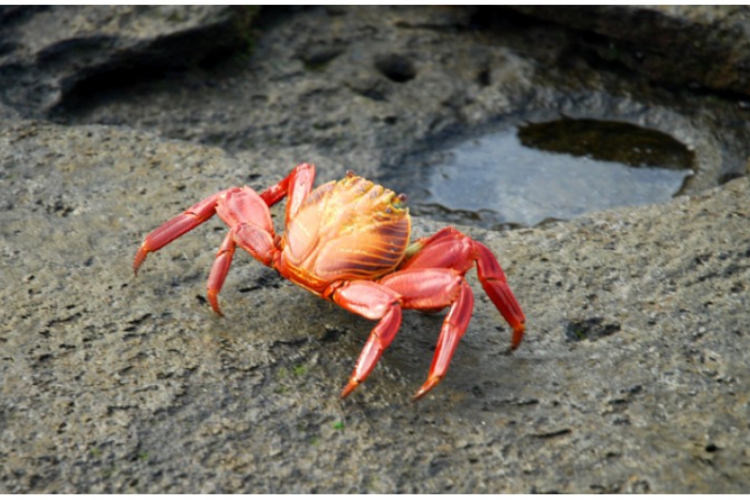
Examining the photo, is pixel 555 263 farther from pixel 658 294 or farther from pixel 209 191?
pixel 209 191

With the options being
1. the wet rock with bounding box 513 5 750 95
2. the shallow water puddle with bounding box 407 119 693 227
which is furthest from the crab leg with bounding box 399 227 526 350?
the wet rock with bounding box 513 5 750 95

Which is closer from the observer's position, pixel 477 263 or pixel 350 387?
pixel 350 387

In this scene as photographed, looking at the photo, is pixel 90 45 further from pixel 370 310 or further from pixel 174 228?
pixel 370 310

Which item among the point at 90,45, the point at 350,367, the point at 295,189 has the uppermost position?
the point at 295,189

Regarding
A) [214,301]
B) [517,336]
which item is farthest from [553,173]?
[214,301]

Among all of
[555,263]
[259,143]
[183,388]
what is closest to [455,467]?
[183,388]

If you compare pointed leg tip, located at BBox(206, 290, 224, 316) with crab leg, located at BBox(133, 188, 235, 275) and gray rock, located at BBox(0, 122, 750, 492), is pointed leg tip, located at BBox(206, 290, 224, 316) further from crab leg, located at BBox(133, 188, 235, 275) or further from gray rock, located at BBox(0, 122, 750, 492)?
crab leg, located at BBox(133, 188, 235, 275)

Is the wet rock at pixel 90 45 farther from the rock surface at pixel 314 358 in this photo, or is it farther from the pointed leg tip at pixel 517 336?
the pointed leg tip at pixel 517 336
